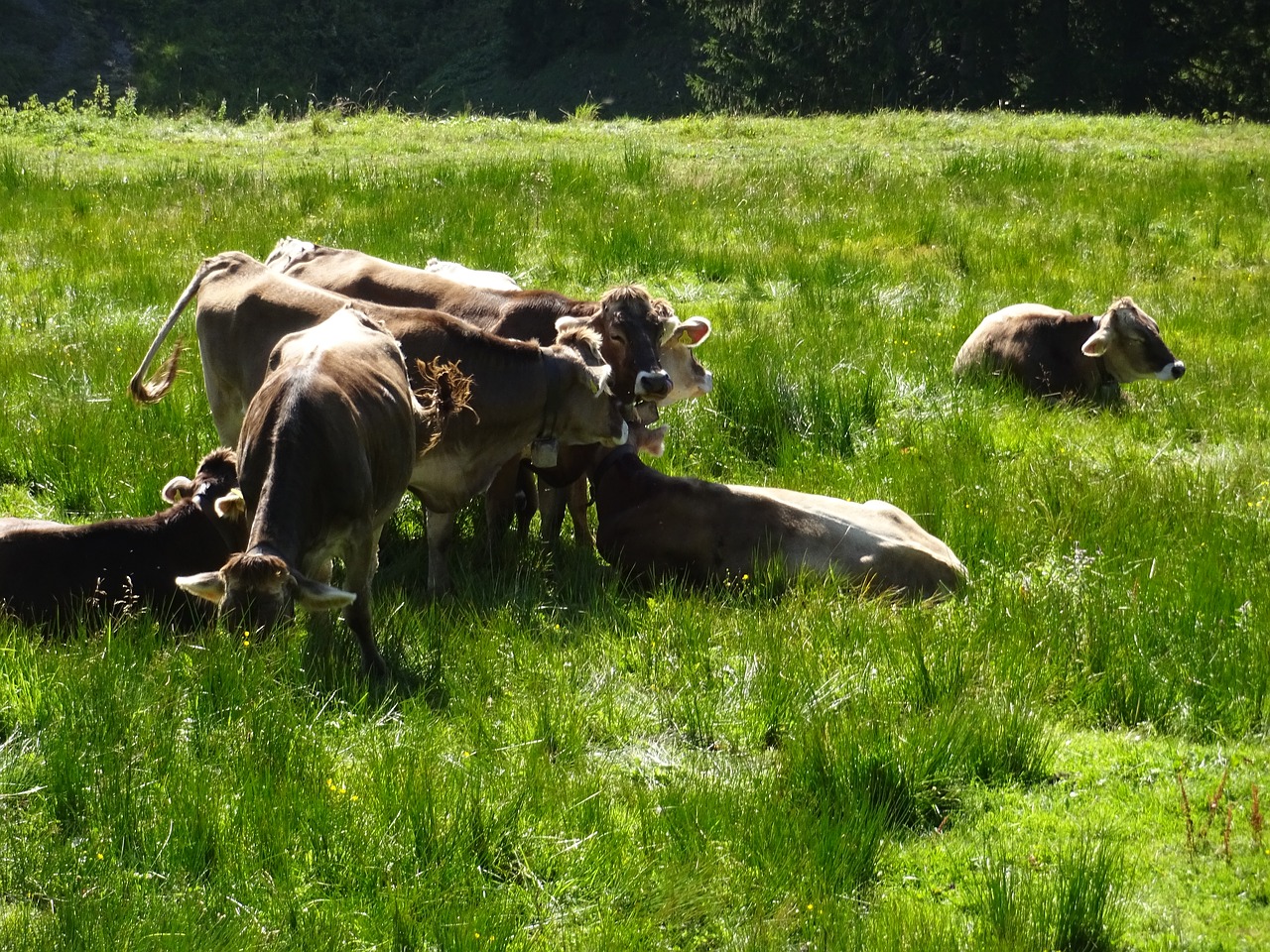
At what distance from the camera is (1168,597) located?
21.2 feet

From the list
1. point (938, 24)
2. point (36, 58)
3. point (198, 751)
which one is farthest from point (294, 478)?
point (36, 58)

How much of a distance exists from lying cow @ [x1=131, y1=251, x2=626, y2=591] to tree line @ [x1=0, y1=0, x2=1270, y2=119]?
106ft

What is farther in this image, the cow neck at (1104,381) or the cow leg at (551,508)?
the cow neck at (1104,381)

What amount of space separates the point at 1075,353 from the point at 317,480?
783 centimetres

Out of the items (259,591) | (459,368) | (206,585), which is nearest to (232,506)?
(206,585)

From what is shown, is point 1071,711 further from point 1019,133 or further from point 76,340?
point 1019,133

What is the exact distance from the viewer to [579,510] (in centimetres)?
867

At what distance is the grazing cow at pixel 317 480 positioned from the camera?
210 inches

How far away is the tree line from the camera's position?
46250 mm

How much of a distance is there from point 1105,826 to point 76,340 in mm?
9268

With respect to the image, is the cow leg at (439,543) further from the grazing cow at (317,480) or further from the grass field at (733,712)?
the grazing cow at (317,480)

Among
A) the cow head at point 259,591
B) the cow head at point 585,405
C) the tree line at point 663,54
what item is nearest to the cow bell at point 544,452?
the cow head at point 585,405

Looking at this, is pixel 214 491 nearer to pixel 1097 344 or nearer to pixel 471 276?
pixel 471 276

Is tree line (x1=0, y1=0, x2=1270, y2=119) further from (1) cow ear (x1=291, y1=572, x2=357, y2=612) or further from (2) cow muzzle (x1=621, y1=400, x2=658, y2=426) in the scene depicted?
(1) cow ear (x1=291, y1=572, x2=357, y2=612)
